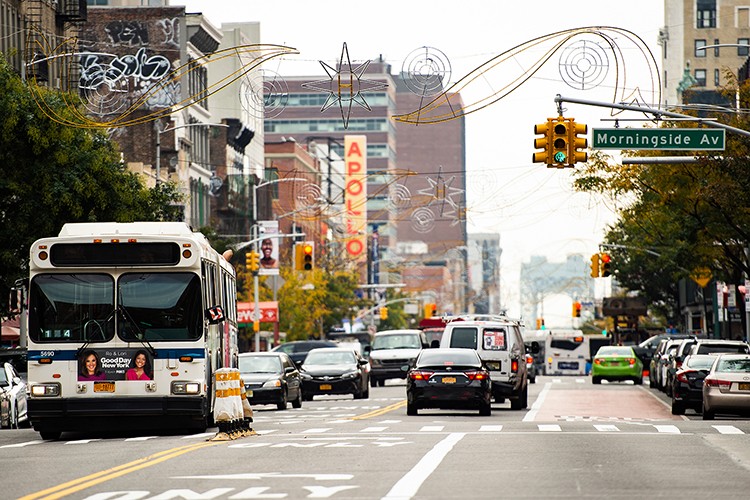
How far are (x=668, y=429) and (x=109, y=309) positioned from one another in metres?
9.78

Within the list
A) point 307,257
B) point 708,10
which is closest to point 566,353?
point 307,257

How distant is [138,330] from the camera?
25406 mm

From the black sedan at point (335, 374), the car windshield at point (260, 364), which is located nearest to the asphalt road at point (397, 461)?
the car windshield at point (260, 364)

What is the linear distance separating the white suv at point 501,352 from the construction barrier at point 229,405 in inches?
580

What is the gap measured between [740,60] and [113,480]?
463 feet

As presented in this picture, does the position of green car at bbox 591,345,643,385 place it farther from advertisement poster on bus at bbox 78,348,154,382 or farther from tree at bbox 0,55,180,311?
advertisement poster on bus at bbox 78,348,154,382

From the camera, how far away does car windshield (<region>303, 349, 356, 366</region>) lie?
47.1 m

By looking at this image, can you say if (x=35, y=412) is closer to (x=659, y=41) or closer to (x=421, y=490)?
(x=421, y=490)

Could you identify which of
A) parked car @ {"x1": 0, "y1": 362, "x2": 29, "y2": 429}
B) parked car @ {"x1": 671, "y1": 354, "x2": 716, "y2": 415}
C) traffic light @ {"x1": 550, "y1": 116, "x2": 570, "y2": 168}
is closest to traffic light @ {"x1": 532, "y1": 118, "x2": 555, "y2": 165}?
traffic light @ {"x1": 550, "y1": 116, "x2": 570, "y2": 168}

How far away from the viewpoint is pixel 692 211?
48688 mm

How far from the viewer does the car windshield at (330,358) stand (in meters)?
47.1

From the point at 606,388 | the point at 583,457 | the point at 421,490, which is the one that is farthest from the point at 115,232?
the point at 606,388

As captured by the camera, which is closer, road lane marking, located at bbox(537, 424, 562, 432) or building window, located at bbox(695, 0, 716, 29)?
road lane marking, located at bbox(537, 424, 562, 432)

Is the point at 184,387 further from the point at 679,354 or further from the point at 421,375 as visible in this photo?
the point at 679,354
